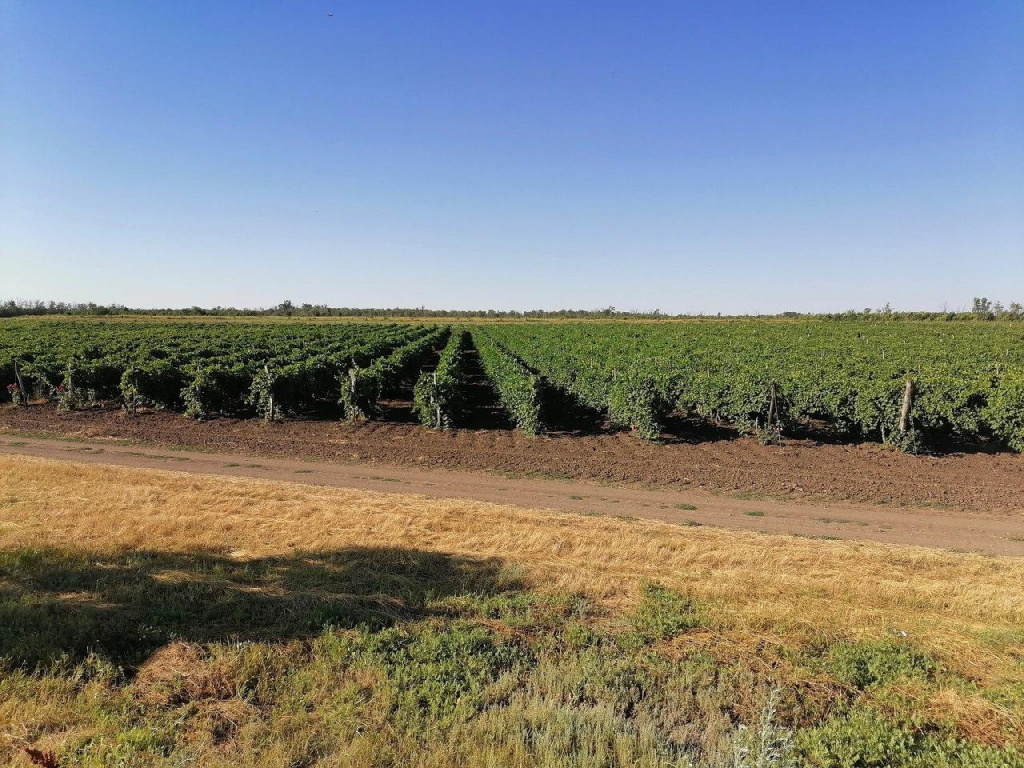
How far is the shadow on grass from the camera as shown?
4.91m

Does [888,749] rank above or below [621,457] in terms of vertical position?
above

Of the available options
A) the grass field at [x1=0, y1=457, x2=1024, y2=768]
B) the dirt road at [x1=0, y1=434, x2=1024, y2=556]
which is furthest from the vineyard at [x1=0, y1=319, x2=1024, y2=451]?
the grass field at [x1=0, y1=457, x2=1024, y2=768]

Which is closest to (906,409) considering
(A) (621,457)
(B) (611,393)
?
(A) (621,457)

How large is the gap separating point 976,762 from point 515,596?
4.12 meters

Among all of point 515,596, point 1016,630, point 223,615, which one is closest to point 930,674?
point 1016,630

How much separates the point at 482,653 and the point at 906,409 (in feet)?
63.4

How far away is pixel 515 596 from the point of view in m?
6.38

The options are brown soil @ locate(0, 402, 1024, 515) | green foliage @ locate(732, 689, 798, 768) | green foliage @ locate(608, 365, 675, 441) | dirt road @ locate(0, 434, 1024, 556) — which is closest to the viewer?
green foliage @ locate(732, 689, 798, 768)

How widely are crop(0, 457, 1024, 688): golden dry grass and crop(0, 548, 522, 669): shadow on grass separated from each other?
594 millimetres

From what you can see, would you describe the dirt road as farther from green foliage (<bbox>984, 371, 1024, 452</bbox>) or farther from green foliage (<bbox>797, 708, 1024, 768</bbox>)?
green foliage (<bbox>797, 708, 1024, 768</bbox>)

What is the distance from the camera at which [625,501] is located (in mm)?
14297

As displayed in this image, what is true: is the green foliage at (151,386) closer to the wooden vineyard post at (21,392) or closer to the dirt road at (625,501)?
the dirt road at (625,501)

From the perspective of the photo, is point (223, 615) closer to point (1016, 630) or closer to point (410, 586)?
point (410, 586)

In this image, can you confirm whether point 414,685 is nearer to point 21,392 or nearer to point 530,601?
point 530,601
